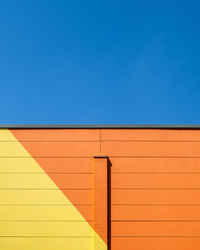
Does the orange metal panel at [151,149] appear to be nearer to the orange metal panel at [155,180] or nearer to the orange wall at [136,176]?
the orange wall at [136,176]

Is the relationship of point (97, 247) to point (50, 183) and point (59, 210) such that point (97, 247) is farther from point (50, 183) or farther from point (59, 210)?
point (50, 183)

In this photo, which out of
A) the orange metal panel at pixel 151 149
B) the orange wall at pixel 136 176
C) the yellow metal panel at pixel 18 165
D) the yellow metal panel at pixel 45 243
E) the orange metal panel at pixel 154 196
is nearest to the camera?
the yellow metal panel at pixel 45 243

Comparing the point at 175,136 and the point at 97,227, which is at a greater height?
the point at 175,136

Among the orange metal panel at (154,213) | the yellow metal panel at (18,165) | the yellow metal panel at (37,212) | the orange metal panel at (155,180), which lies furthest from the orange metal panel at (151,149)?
the yellow metal panel at (18,165)

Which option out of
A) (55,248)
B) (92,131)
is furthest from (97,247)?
(92,131)

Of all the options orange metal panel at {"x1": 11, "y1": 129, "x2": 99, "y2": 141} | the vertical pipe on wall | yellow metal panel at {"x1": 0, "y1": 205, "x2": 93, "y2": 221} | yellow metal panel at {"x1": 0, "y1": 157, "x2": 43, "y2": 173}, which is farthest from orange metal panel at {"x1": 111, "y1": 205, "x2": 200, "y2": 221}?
yellow metal panel at {"x1": 0, "y1": 157, "x2": 43, "y2": 173}

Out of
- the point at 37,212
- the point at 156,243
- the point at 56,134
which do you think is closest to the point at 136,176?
the point at 156,243

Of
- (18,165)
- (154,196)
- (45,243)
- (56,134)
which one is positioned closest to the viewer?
(45,243)

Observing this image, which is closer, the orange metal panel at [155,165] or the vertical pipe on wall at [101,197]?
the vertical pipe on wall at [101,197]

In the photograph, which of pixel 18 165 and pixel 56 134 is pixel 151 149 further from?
pixel 18 165

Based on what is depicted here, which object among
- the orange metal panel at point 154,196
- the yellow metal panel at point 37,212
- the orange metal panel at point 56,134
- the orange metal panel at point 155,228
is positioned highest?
the orange metal panel at point 56,134

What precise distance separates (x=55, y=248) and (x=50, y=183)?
108 cm

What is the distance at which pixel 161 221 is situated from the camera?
5.75 metres

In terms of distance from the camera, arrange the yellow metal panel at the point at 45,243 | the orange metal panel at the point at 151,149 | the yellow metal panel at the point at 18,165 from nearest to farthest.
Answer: the yellow metal panel at the point at 45,243, the yellow metal panel at the point at 18,165, the orange metal panel at the point at 151,149
